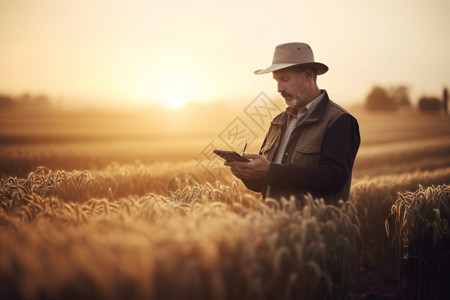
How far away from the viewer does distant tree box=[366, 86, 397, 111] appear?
68613 mm

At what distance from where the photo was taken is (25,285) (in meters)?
1.34

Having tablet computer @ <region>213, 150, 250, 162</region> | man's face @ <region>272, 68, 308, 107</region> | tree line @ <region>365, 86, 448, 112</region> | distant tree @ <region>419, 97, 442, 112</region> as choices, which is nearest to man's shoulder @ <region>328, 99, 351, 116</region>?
man's face @ <region>272, 68, 308, 107</region>

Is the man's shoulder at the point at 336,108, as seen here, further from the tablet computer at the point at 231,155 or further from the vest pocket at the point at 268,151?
the tablet computer at the point at 231,155

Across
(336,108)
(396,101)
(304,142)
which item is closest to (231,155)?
(304,142)

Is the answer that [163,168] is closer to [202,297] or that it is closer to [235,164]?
[235,164]

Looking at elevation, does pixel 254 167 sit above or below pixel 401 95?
below

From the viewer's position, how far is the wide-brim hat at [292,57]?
3.27m

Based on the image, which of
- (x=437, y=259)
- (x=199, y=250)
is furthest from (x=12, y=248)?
(x=437, y=259)

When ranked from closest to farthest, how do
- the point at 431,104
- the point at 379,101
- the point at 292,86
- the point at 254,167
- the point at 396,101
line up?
the point at 254,167 < the point at 292,86 < the point at 431,104 < the point at 379,101 < the point at 396,101

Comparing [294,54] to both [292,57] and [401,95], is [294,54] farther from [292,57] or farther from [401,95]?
[401,95]

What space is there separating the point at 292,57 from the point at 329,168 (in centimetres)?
120

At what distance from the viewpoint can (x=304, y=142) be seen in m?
A: 3.16

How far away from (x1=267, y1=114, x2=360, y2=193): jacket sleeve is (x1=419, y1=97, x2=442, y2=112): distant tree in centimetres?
7019

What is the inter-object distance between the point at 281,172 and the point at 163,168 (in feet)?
14.7
